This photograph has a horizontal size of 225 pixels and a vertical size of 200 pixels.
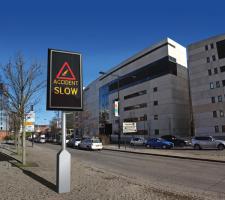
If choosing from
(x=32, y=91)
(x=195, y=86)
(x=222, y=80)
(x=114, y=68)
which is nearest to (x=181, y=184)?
(x=32, y=91)

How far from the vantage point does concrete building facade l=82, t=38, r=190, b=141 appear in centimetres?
7112

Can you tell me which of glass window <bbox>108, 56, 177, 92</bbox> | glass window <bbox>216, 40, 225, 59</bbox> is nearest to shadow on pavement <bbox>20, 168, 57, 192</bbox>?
glass window <bbox>108, 56, 177, 92</bbox>

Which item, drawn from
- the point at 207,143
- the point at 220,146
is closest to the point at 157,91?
the point at 207,143

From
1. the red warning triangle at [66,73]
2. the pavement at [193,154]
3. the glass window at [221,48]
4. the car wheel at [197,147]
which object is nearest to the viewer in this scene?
the red warning triangle at [66,73]

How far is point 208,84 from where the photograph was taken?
206 feet

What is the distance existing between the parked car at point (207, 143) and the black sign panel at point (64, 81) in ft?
90.2

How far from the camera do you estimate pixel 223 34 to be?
59938mm

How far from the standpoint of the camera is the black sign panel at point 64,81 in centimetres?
925

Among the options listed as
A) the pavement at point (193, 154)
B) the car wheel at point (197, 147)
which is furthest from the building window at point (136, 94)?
the pavement at point (193, 154)

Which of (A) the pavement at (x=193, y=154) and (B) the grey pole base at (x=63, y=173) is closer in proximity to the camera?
(B) the grey pole base at (x=63, y=173)

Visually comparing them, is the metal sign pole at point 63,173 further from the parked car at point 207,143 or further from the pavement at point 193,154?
the parked car at point 207,143

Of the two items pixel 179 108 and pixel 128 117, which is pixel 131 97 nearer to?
pixel 128 117

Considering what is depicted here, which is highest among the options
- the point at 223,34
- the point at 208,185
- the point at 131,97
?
the point at 223,34

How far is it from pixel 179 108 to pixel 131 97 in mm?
16935
